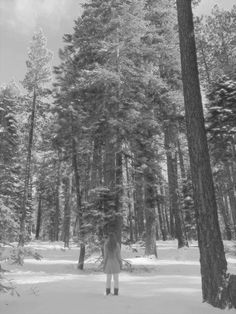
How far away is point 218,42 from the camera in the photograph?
2933 cm

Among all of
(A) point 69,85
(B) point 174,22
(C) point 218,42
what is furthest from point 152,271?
(C) point 218,42

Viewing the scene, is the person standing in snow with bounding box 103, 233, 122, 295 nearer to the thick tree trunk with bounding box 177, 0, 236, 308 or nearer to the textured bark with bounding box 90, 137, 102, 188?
the thick tree trunk with bounding box 177, 0, 236, 308

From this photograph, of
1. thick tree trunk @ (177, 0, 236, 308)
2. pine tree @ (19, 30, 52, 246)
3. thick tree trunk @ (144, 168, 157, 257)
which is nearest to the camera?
thick tree trunk @ (177, 0, 236, 308)

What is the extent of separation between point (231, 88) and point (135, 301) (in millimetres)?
14590

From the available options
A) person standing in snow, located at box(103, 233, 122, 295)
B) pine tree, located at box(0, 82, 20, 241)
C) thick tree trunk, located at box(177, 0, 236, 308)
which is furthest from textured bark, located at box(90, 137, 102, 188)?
pine tree, located at box(0, 82, 20, 241)

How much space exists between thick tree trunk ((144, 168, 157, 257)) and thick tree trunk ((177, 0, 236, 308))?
357 inches

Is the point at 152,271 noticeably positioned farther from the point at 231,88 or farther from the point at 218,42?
the point at 218,42

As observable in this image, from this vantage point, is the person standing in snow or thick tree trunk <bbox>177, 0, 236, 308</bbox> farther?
the person standing in snow

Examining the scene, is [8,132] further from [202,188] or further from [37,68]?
[202,188]

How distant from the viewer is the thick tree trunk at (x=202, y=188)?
7.79 m

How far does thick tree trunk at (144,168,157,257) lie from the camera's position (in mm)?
18156

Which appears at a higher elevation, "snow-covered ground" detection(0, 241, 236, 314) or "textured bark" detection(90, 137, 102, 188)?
"textured bark" detection(90, 137, 102, 188)

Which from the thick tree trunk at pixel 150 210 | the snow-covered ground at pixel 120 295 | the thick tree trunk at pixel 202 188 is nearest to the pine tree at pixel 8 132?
the thick tree trunk at pixel 150 210

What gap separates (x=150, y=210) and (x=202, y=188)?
10.1 meters
